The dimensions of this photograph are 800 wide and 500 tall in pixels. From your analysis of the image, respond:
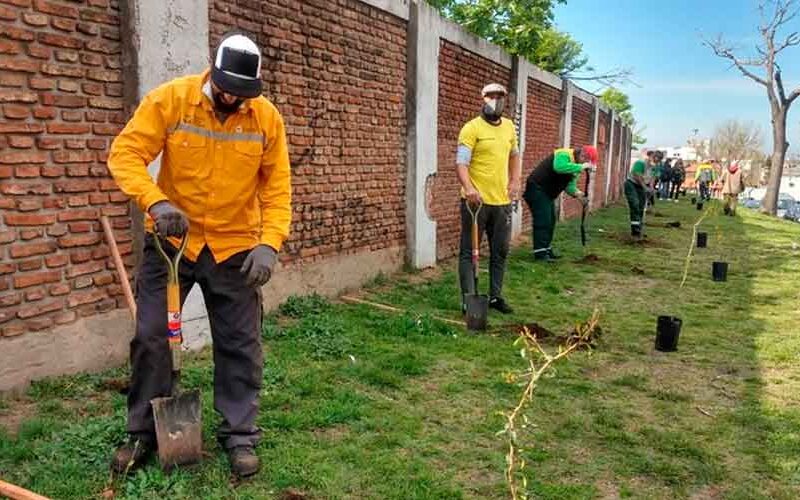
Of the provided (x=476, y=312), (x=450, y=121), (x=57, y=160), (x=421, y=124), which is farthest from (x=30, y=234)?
(x=450, y=121)

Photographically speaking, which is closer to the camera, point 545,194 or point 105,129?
point 105,129

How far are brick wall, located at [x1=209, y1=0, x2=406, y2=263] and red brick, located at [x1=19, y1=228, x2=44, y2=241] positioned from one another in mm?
1943

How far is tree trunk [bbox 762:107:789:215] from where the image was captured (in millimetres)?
26484

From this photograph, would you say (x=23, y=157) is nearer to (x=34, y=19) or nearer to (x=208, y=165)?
(x=34, y=19)

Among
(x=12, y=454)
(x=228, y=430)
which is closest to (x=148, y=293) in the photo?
(x=228, y=430)

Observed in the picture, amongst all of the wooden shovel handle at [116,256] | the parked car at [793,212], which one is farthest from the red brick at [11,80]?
the parked car at [793,212]

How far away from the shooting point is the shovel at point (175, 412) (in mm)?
2775

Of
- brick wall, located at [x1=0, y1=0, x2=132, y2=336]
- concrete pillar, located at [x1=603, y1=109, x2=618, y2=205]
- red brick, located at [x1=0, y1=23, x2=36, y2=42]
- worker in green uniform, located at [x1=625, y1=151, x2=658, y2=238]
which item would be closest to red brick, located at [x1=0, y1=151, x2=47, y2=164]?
brick wall, located at [x1=0, y1=0, x2=132, y2=336]

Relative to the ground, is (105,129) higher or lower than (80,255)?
higher

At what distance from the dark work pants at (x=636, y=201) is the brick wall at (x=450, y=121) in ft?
13.3

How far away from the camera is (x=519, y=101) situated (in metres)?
11.7

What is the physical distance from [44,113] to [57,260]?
85 centimetres

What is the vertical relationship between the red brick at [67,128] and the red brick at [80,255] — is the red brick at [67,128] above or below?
above

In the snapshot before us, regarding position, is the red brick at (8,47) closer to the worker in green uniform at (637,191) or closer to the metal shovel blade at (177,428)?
the metal shovel blade at (177,428)
